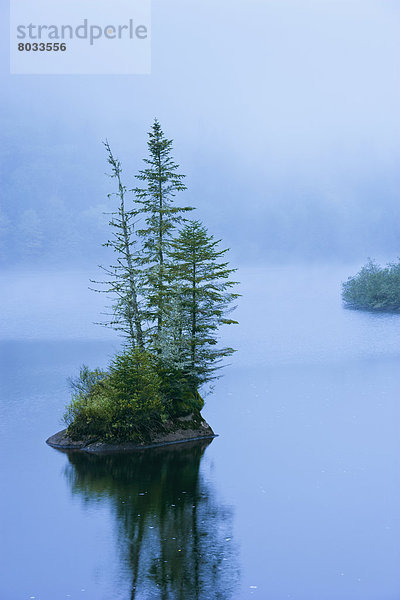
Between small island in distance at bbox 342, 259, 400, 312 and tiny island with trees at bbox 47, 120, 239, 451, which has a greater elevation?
small island in distance at bbox 342, 259, 400, 312

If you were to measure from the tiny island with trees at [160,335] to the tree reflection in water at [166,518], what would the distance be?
3.52 ft

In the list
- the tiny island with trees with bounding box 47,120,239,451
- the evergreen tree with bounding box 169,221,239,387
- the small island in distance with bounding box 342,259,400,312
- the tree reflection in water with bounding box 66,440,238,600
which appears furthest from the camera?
the small island in distance with bounding box 342,259,400,312

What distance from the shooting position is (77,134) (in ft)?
649

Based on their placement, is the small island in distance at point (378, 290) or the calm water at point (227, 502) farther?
the small island in distance at point (378, 290)

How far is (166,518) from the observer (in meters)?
20.2

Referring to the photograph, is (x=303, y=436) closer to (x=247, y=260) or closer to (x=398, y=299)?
(x=398, y=299)

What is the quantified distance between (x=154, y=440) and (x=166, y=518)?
6845mm

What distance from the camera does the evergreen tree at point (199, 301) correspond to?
2920cm

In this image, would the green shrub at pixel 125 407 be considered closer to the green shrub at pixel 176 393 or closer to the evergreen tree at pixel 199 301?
the green shrub at pixel 176 393

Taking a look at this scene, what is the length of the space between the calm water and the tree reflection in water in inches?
1.9

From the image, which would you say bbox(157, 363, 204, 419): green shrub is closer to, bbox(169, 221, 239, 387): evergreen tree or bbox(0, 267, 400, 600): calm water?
bbox(169, 221, 239, 387): evergreen tree

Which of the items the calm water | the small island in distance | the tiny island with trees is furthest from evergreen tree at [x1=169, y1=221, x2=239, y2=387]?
the small island in distance

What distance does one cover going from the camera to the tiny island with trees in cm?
2675

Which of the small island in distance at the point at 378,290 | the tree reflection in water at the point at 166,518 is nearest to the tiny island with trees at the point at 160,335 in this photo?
the tree reflection in water at the point at 166,518
